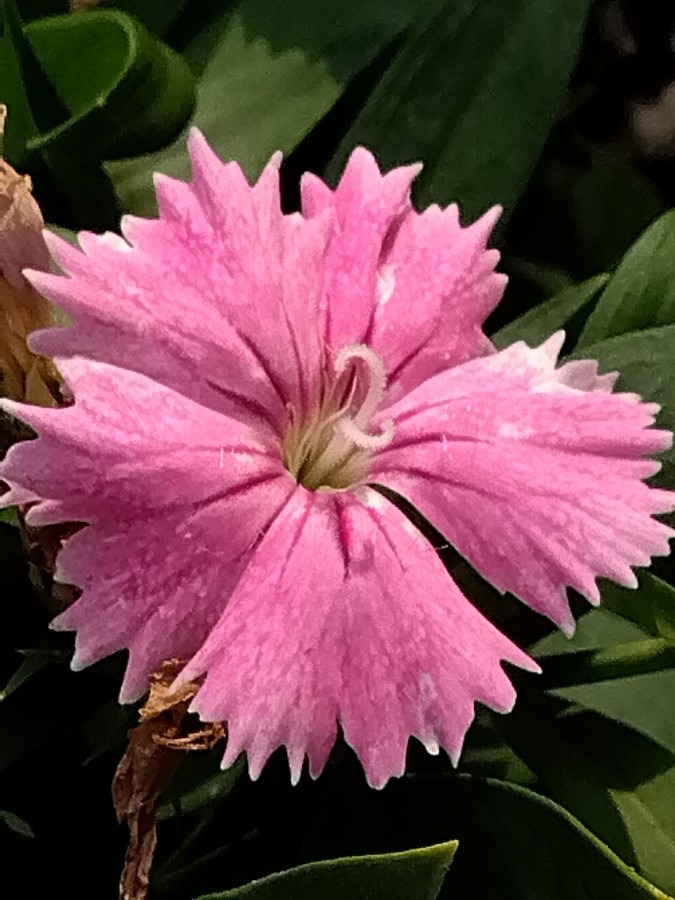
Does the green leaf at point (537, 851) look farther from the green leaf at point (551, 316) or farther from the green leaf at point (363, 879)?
the green leaf at point (551, 316)

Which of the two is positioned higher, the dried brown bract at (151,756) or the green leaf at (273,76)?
the green leaf at (273,76)

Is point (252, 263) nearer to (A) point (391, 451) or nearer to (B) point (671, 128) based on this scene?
(A) point (391, 451)

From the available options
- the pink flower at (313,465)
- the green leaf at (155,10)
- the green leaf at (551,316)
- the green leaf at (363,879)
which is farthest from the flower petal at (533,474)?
the green leaf at (155,10)

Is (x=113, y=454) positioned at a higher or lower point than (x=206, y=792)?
higher

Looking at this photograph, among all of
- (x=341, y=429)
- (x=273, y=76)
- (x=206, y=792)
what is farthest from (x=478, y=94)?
(x=206, y=792)

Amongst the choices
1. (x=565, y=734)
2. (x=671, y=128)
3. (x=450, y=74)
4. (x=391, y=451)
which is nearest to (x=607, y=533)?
(x=391, y=451)

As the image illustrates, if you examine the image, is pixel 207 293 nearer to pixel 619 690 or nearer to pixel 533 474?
pixel 533 474
